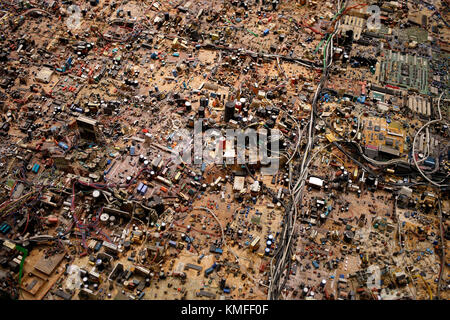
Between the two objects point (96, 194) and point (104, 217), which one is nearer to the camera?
point (104, 217)

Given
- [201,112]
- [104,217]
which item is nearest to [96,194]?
[104,217]

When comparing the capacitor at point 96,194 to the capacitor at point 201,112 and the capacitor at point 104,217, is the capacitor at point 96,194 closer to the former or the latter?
the capacitor at point 104,217

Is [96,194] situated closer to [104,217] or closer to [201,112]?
[104,217]

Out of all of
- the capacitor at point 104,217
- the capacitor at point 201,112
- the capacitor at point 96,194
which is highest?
the capacitor at point 201,112

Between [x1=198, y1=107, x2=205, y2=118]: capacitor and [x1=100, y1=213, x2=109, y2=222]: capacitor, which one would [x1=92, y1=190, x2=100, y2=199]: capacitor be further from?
[x1=198, y1=107, x2=205, y2=118]: capacitor

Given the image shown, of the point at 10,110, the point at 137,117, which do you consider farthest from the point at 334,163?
the point at 10,110

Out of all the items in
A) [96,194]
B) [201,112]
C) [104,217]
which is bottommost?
[104,217]

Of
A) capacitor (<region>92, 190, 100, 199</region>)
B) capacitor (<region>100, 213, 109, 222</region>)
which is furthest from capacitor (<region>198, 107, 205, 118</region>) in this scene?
capacitor (<region>100, 213, 109, 222</region>)

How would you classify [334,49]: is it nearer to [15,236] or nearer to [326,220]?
[326,220]

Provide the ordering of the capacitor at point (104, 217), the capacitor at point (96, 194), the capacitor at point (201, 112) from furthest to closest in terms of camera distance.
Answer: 1. the capacitor at point (201, 112)
2. the capacitor at point (96, 194)
3. the capacitor at point (104, 217)

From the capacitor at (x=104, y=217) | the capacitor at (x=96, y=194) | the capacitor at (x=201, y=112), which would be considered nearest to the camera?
the capacitor at (x=104, y=217)

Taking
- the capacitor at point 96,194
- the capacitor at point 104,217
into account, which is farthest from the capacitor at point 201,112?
the capacitor at point 104,217
